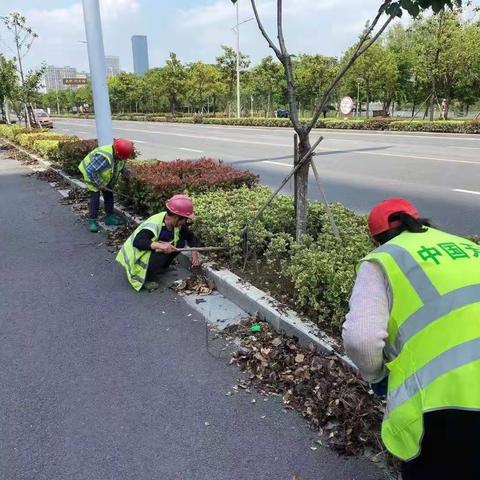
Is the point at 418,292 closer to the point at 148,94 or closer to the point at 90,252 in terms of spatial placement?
the point at 90,252

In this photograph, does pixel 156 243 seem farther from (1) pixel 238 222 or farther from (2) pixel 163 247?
(1) pixel 238 222

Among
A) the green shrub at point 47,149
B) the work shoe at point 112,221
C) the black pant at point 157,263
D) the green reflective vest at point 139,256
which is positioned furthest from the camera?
the green shrub at point 47,149

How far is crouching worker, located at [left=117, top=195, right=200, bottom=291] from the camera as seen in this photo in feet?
14.4

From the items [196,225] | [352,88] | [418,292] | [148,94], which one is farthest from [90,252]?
[148,94]

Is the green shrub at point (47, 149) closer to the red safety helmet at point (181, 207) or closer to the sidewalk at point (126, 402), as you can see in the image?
the sidewalk at point (126, 402)

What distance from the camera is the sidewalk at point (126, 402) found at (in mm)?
2404

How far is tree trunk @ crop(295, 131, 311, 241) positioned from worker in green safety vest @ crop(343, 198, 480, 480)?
2470 mm

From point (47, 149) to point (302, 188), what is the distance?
1135cm

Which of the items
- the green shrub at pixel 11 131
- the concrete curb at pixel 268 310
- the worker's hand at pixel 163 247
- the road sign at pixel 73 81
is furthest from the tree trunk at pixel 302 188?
the road sign at pixel 73 81

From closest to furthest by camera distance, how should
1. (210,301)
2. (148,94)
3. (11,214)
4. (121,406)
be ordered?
(121,406) < (210,301) < (11,214) < (148,94)

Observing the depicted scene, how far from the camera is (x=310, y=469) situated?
2.36 metres

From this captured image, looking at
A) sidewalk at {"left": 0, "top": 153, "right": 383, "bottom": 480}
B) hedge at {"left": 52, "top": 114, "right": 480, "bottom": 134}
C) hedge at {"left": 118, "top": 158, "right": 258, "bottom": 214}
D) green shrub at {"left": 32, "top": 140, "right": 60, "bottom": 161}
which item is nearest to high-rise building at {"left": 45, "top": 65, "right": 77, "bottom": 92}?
hedge at {"left": 52, "top": 114, "right": 480, "bottom": 134}

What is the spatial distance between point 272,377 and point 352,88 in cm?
4165

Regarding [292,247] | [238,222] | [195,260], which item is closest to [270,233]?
[238,222]
